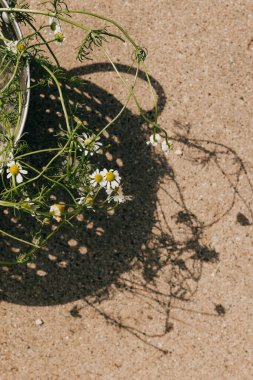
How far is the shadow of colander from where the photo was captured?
138cm

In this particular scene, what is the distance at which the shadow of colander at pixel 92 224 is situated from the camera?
1.38 m

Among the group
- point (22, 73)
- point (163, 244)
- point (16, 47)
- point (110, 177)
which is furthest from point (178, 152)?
point (16, 47)

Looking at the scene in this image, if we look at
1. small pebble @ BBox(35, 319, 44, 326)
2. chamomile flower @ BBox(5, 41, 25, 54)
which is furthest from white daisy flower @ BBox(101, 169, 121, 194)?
small pebble @ BBox(35, 319, 44, 326)

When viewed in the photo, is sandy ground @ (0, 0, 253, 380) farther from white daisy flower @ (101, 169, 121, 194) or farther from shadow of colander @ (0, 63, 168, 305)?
white daisy flower @ (101, 169, 121, 194)

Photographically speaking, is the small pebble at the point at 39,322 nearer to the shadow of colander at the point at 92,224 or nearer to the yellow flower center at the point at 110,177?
the shadow of colander at the point at 92,224

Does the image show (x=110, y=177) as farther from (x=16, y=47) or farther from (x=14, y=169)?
(x=16, y=47)

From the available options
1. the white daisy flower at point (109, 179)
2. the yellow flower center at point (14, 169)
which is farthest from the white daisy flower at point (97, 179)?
the yellow flower center at point (14, 169)

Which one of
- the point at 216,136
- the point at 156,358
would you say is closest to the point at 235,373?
the point at 156,358

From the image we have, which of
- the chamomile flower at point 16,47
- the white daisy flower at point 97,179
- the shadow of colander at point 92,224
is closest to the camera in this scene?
the chamomile flower at point 16,47

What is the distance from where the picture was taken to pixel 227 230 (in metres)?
1.44

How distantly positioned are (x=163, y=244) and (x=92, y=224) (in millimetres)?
212

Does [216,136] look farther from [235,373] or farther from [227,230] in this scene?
[235,373]

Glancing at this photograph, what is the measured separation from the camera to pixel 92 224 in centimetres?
140

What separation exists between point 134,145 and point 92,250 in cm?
33
